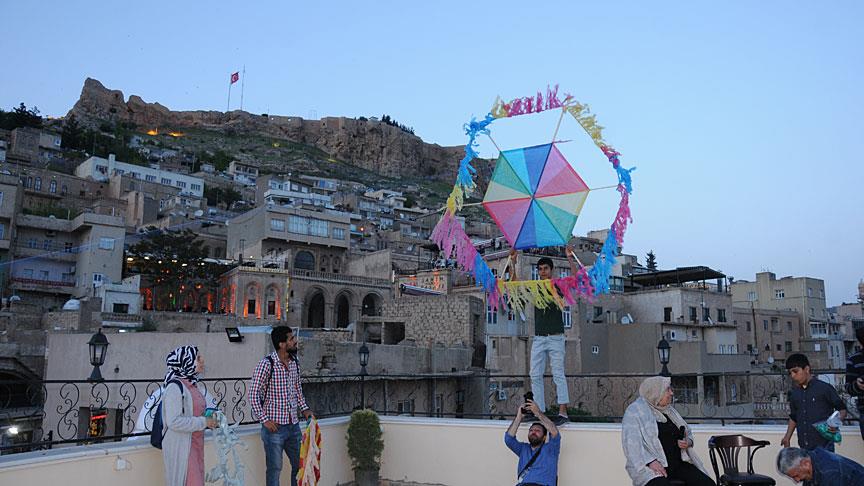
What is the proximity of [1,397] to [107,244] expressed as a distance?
1708cm

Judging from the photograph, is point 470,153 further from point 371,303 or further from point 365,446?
point 371,303

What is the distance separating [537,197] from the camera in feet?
28.8

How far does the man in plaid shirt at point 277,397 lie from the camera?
7.08m

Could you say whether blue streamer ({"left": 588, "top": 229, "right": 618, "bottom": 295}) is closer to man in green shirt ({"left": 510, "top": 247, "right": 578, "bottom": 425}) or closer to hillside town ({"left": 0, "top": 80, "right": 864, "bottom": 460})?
man in green shirt ({"left": 510, "top": 247, "right": 578, "bottom": 425})

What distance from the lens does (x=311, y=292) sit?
46.8m

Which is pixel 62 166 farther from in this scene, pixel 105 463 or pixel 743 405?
pixel 105 463

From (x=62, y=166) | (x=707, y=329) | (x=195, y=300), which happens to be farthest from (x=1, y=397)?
(x=62, y=166)

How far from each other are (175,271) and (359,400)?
29620 mm

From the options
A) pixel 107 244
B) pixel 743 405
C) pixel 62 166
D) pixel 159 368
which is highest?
pixel 62 166

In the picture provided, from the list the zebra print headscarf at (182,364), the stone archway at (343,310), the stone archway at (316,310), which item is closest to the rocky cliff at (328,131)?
the stone archway at (343,310)

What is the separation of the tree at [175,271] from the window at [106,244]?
150 cm

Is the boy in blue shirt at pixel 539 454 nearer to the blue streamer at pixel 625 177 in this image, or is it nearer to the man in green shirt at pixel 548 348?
the man in green shirt at pixel 548 348

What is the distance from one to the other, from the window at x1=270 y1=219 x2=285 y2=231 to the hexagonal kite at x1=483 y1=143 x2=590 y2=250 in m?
43.3

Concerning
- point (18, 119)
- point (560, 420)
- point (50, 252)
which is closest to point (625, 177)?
point (560, 420)
